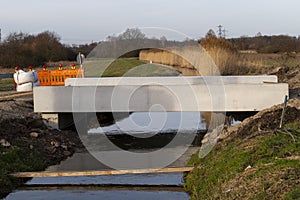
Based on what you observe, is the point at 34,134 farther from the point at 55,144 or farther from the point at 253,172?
the point at 253,172

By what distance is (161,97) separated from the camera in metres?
15.0

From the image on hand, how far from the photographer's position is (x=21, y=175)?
420 inches

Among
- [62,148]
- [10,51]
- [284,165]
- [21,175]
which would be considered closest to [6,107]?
[62,148]

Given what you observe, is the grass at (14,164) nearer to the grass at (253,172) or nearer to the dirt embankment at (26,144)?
the dirt embankment at (26,144)

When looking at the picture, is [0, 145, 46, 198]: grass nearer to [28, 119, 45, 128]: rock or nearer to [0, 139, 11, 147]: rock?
[0, 139, 11, 147]: rock

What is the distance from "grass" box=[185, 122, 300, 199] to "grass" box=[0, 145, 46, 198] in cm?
358

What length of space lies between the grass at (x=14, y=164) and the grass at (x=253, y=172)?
3.58 meters

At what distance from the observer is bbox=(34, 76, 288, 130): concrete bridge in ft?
48.5

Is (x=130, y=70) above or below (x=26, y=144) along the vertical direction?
above

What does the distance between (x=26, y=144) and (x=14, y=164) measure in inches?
60.1

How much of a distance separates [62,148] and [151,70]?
862 inches

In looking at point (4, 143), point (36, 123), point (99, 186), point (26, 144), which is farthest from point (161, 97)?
point (99, 186)

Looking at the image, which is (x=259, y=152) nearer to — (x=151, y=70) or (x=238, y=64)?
(x=238, y=64)

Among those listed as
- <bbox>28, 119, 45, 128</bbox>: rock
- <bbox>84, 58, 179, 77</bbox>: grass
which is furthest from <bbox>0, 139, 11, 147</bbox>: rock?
<bbox>84, 58, 179, 77</bbox>: grass
